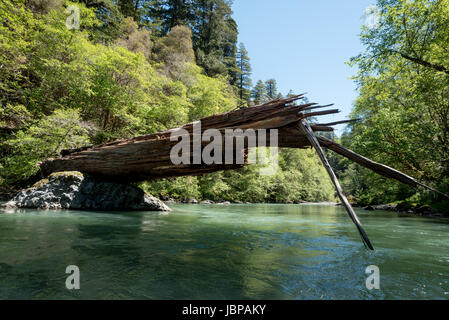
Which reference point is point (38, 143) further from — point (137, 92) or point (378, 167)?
point (378, 167)

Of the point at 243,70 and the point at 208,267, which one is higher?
the point at 243,70

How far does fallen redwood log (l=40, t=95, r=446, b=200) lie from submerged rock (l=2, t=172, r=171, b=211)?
0.44m

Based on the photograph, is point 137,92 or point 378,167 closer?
point 378,167

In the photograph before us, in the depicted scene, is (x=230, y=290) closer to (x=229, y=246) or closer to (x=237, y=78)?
(x=229, y=246)

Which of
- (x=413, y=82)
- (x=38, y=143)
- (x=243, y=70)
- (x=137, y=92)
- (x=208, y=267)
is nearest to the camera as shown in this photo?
(x=208, y=267)

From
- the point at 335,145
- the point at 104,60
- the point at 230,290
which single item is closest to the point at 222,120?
the point at 335,145

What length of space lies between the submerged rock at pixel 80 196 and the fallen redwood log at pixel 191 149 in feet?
1.44

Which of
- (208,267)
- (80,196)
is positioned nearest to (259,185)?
(80,196)

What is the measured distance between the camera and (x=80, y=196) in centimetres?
820

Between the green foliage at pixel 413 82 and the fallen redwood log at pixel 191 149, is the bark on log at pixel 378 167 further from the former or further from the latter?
the green foliage at pixel 413 82

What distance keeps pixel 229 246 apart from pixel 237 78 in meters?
47.3

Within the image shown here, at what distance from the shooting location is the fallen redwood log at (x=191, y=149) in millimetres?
4273

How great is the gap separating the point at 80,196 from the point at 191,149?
4733 mm

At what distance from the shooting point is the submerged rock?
7.68 metres
